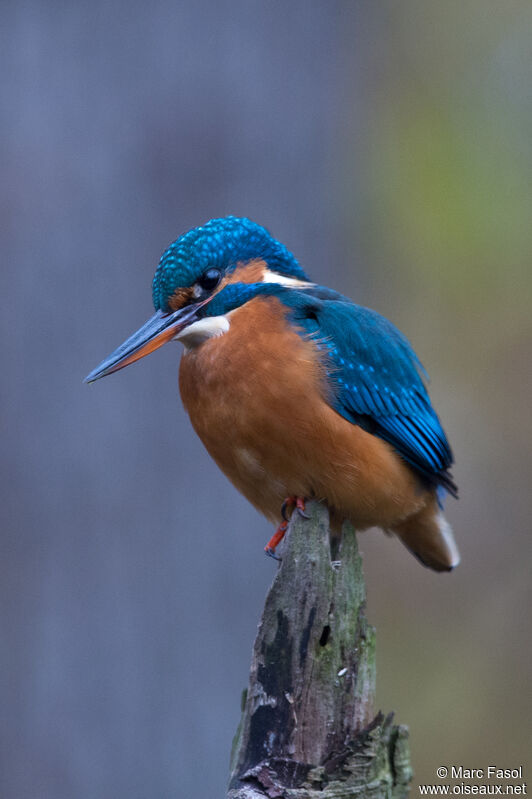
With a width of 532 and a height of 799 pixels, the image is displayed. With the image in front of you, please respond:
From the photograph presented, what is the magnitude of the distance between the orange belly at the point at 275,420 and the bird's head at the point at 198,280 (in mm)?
101

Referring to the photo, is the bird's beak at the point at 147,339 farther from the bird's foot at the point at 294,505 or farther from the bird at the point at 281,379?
the bird's foot at the point at 294,505

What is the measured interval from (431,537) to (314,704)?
1.65m

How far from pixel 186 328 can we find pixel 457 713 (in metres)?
3.32

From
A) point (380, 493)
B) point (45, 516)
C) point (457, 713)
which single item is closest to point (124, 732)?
point (45, 516)

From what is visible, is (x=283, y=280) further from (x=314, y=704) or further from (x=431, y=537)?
(x=314, y=704)

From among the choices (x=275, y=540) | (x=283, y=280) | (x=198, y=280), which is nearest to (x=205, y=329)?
(x=198, y=280)

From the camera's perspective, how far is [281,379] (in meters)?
3.07

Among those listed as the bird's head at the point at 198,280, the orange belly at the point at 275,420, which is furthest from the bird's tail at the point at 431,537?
the bird's head at the point at 198,280

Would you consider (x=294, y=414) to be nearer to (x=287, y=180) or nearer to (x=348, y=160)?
(x=287, y=180)

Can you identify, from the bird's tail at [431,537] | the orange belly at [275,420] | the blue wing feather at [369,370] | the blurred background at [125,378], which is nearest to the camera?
the orange belly at [275,420]

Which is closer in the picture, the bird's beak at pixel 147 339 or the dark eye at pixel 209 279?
the bird's beak at pixel 147 339

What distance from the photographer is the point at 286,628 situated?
243 centimetres

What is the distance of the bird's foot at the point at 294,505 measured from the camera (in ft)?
10.0

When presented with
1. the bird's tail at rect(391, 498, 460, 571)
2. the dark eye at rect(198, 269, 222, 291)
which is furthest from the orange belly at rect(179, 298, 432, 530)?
the bird's tail at rect(391, 498, 460, 571)
